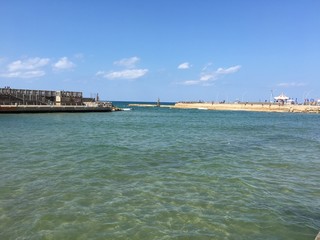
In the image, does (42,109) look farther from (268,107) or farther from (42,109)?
(268,107)

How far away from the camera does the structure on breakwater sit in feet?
204

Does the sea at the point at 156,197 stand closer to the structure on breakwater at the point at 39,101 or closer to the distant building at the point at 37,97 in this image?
the structure on breakwater at the point at 39,101

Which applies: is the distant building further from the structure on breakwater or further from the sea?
the sea

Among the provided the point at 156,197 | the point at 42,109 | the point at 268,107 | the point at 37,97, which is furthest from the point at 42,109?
the point at 268,107

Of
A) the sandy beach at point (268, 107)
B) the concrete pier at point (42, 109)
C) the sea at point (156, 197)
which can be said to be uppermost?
the sandy beach at point (268, 107)

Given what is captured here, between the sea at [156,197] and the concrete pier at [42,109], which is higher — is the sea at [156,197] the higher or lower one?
the lower one

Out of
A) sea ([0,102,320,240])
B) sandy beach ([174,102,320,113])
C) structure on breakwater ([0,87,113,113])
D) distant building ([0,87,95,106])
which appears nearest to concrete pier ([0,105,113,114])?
structure on breakwater ([0,87,113,113])

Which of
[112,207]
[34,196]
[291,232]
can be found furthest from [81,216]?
[291,232]

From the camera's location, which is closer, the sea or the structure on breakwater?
the sea

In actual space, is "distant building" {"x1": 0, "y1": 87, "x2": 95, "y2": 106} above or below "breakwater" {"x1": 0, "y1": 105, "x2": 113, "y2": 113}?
above

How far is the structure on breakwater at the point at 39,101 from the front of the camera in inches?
2452

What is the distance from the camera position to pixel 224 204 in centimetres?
916

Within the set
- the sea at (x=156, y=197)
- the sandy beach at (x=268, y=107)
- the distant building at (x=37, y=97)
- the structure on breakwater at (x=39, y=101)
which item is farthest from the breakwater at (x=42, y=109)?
the sandy beach at (x=268, y=107)

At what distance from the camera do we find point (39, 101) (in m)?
74.6
